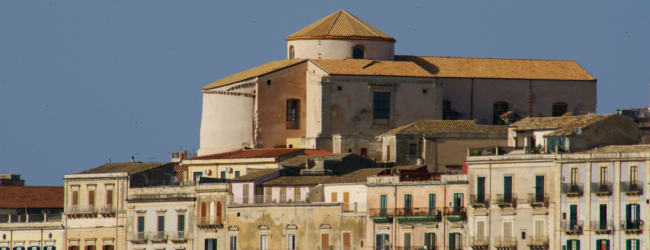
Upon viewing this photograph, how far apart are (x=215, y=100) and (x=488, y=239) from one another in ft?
89.3

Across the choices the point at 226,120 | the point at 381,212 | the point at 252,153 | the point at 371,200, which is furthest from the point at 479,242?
the point at 226,120

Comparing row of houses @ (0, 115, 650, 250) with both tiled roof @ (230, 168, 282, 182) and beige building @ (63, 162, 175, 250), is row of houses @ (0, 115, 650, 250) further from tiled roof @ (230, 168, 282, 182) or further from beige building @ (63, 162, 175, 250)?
tiled roof @ (230, 168, 282, 182)

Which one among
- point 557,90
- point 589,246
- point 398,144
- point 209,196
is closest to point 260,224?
point 209,196

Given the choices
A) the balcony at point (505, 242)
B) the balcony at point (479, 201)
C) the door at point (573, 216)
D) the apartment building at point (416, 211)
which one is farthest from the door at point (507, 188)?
the door at point (573, 216)

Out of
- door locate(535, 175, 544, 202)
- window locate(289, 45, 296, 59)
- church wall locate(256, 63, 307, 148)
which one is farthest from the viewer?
window locate(289, 45, 296, 59)

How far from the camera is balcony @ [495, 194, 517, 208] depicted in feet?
213

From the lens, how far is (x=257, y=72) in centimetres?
8912

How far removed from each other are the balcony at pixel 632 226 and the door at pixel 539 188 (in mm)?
4076

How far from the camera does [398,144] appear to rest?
79438mm

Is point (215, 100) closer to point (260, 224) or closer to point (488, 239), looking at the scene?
point (260, 224)

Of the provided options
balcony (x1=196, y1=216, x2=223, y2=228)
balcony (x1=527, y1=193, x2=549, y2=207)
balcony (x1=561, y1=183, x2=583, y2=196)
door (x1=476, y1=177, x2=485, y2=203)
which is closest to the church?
balcony (x1=196, y1=216, x2=223, y2=228)

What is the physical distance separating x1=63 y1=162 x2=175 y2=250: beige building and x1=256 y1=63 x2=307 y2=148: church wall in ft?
21.9

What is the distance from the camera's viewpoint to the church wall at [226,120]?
8788cm

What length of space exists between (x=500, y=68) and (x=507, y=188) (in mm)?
25479
